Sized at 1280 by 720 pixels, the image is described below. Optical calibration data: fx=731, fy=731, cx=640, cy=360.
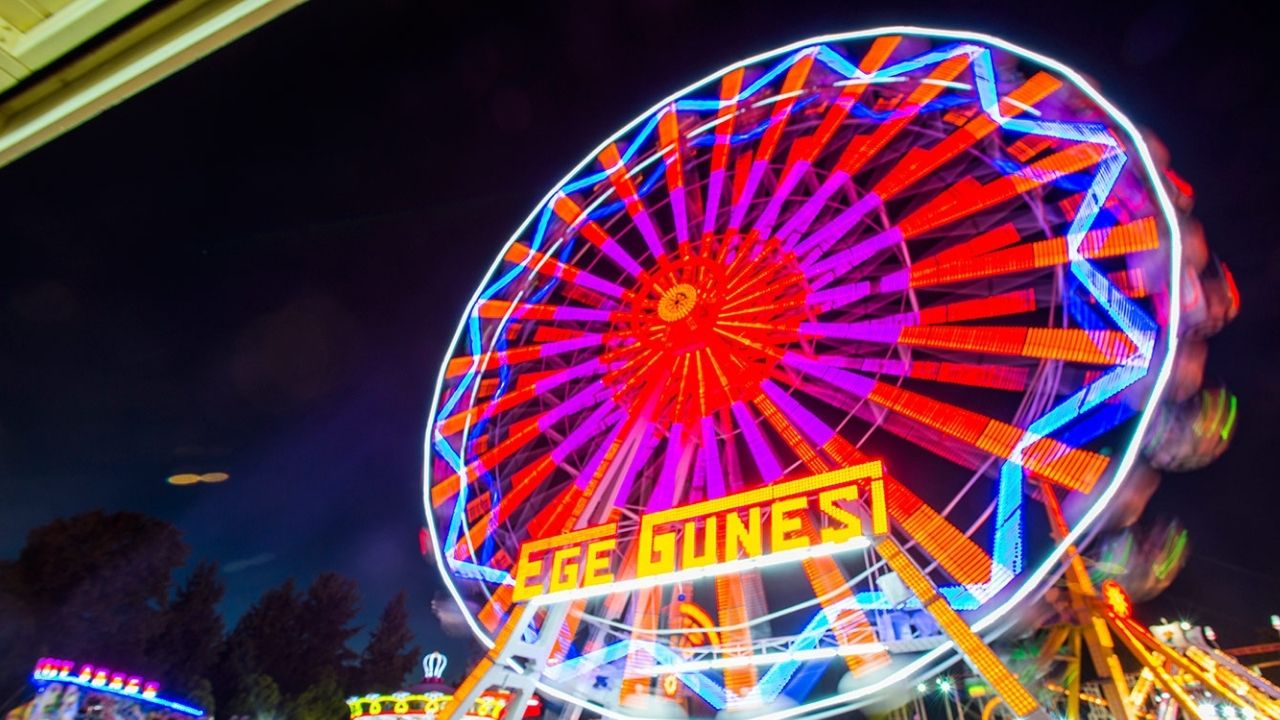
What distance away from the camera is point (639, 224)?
14.1 meters

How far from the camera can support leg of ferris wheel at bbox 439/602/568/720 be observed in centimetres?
979

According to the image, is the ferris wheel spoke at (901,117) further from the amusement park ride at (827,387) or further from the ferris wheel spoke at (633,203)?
the ferris wheel spoke at (633,203)

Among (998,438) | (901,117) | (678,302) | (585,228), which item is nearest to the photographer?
(998,438)

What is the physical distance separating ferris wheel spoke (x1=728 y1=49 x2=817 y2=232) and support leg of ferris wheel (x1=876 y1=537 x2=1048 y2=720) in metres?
7.05

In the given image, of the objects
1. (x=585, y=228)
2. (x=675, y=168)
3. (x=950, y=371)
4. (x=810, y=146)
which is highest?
(x=675, y=168)

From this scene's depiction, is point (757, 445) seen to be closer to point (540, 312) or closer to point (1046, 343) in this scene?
point (1046, 343)

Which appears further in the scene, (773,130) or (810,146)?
(773,130)

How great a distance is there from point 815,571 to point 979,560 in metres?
2.77

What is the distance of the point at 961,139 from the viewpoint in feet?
37.1

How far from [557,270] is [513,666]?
7.40 metres

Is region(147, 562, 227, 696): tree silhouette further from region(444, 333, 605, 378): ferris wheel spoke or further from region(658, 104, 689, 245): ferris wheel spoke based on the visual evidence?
region(658, 104, 689, 245): ferris wheel spoke

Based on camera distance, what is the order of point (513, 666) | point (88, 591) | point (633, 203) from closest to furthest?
point (513, 666), point (633, 203), point (88, 591)

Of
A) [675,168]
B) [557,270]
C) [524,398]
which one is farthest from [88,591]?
Answer: [675,168]

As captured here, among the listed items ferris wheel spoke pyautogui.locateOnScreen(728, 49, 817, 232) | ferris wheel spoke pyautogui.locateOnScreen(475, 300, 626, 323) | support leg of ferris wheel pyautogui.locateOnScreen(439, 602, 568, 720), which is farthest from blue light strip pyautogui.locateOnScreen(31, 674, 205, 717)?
ferris wheel spoke pyautogui.locateOnScreen(728, 49, 817, 232)
